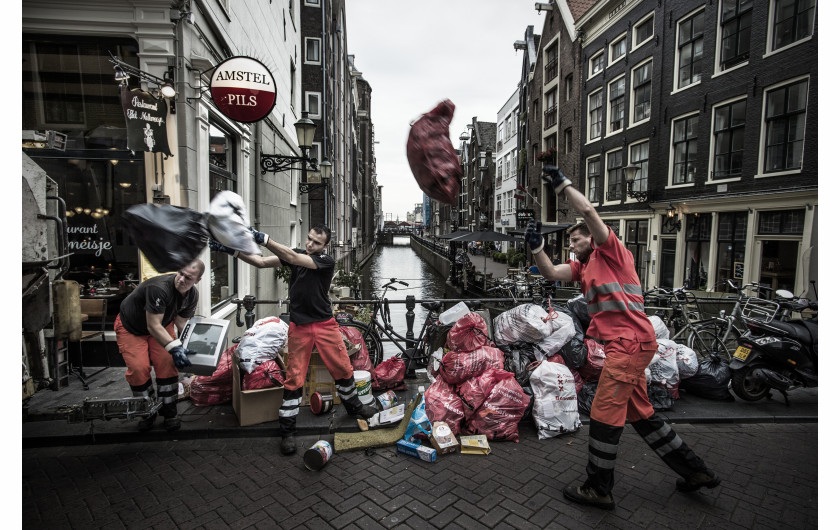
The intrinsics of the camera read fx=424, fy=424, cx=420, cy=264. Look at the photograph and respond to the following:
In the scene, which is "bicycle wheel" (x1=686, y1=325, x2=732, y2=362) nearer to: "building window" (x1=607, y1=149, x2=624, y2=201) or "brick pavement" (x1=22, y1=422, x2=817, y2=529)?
"brick pavement" (x1=22, y1=422, x2=817, y2=529)

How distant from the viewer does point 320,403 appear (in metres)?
4.27

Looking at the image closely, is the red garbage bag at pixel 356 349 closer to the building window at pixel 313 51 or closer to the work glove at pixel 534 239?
the work glove at pixel 534 239

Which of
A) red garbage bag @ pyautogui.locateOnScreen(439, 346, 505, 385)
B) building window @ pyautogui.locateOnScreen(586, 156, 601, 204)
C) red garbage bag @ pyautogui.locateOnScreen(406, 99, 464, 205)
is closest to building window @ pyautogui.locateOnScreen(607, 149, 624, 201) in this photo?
building window @ pyautogui.locateOnScreen(586, 156, 601, 204)

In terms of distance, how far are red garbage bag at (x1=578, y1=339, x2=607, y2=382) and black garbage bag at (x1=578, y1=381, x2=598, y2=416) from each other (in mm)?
110

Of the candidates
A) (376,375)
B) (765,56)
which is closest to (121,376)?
(376,375)

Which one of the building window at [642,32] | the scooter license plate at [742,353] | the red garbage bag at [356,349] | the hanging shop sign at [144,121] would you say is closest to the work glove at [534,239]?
the red garbage bag at [356,349]

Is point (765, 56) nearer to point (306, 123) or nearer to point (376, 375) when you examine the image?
point (306, 123)

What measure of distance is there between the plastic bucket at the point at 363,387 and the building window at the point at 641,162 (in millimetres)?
16337

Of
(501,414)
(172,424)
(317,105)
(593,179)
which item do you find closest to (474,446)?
(501,414)

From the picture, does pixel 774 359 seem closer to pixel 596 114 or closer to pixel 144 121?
pixel 144 121

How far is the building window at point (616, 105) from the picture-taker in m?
18.8

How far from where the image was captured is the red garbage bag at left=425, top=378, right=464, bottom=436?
3926 mm

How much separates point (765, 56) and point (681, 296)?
10.2 meters

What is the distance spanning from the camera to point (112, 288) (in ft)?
18.8
